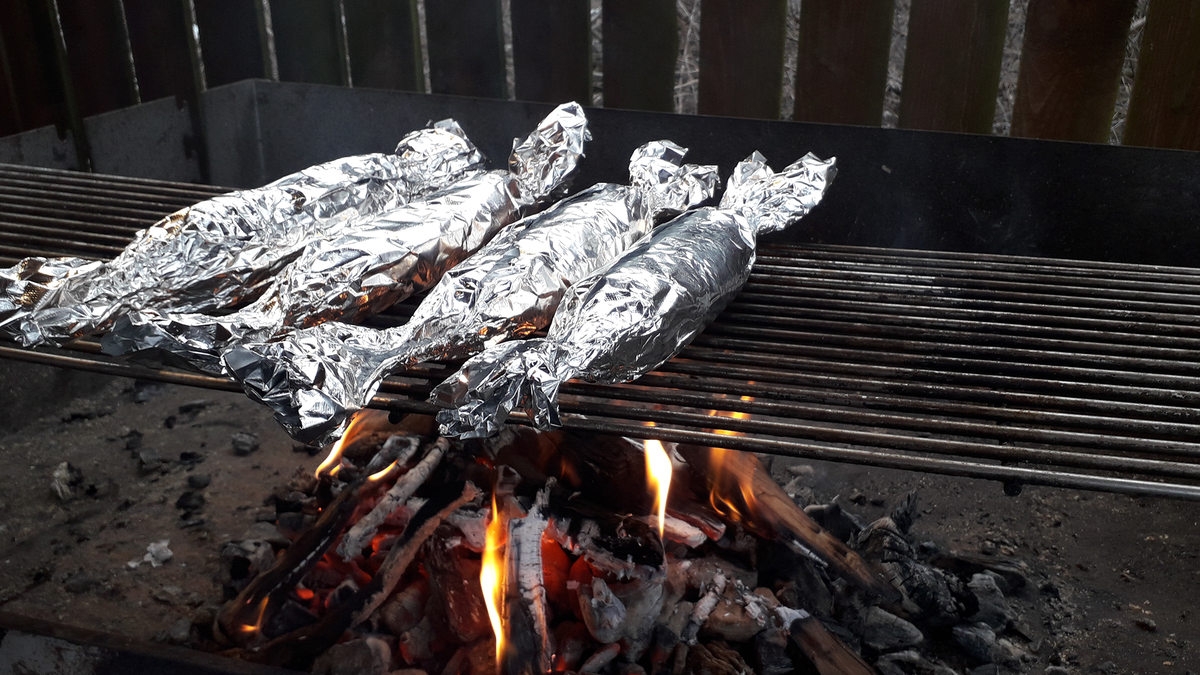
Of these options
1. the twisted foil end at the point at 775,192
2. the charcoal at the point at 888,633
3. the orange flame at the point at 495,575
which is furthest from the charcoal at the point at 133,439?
the charcoal at the point at 888,633

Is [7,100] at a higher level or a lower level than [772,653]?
higher

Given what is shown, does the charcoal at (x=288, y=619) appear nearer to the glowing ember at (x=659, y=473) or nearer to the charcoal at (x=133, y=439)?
the glowing ember at (x=659, y=473)

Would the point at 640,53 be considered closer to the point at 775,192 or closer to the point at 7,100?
the point at 775,192

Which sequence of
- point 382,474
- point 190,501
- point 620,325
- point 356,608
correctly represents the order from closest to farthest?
point 620,325 < point 356,608 < point 382,474 < point 190,501

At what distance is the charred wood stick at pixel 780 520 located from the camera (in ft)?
6.61

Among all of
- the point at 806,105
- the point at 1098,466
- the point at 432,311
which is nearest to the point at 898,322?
the point at 1098,466

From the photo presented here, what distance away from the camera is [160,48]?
3.55 meters

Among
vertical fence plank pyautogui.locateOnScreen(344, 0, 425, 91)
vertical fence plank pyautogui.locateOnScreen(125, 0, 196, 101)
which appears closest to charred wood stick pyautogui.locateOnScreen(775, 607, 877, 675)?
vertical fence plank pyautogui.locateOnScreen(344, 0, 425, 91)

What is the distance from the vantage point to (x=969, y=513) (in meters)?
2.40

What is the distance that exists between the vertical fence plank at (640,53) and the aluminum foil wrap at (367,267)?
126cm

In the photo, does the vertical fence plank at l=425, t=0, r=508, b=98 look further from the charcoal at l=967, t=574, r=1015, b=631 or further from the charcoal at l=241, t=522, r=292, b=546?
the charcoal at l=967, t=574, r=1015, b=631

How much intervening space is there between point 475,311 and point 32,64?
2766 millimetres

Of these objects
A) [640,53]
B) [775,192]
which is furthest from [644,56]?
[775,192]

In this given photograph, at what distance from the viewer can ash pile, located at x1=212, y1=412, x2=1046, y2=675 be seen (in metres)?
1.81
